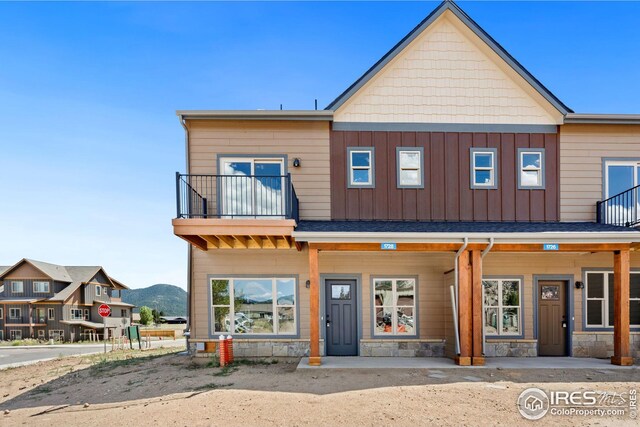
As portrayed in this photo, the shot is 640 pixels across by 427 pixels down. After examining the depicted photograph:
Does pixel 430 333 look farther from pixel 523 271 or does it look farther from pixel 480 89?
pixel 480 89

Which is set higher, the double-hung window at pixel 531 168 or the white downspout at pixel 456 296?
the double-hung window at pixel 531 168

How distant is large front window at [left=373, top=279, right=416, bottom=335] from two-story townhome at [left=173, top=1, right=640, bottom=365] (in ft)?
0.13

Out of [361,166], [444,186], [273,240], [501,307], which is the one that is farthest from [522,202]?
[273,240]

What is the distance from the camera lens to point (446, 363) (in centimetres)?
943

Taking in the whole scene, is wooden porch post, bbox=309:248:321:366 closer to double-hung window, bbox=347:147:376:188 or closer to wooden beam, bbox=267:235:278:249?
wooden beam, bbox=267:235:278:249

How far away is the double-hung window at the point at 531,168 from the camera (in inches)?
440

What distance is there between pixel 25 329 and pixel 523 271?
36467 millimetres

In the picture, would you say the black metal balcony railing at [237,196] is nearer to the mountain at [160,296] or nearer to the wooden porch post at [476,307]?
the wooden porch post at [476,307]

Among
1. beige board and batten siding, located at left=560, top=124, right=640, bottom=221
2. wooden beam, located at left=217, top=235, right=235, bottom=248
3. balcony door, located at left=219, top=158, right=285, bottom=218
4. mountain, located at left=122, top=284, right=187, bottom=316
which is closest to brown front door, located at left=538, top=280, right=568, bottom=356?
beige board and batten siding, located at left=560, top=124, right=640, bottom=221

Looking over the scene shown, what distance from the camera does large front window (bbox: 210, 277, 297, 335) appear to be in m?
10.8

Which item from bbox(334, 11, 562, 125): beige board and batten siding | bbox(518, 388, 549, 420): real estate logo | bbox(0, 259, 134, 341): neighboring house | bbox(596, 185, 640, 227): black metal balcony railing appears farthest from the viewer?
bbox(0, 259, 134, 341): neighboring house

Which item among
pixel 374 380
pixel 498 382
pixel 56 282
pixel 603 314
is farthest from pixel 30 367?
pixel 56 282

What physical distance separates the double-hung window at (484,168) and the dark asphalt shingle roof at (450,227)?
1217mm

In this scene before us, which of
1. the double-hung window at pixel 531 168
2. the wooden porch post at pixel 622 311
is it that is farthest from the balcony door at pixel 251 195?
the wooden porch post at pixel 622 311
